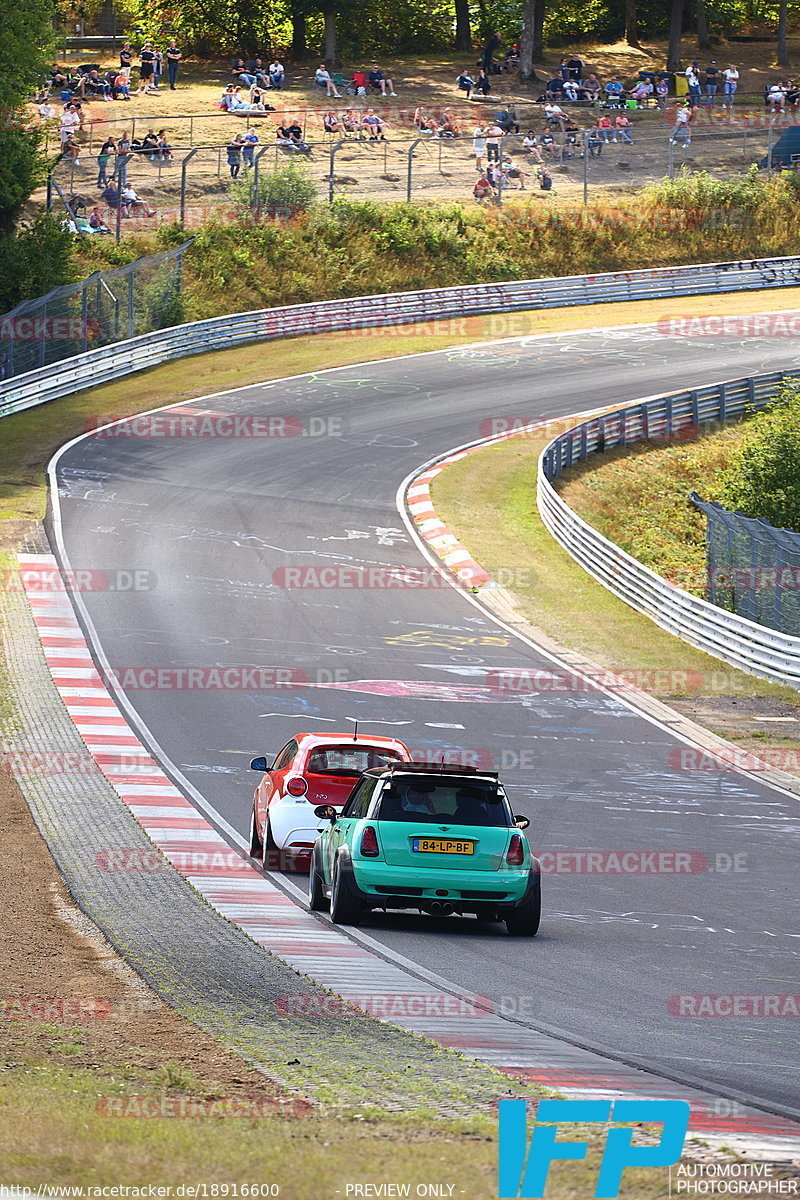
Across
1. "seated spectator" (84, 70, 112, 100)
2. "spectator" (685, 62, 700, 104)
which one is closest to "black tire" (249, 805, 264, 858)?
"seated spectator" (84, 70, 112, 100)

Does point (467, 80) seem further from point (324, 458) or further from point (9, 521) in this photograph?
point (9, 521)

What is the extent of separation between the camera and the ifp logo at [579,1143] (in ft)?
18.3

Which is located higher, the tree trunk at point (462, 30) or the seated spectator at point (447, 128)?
the tree trunk at point (462, 30)

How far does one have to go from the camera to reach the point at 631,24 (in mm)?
88375

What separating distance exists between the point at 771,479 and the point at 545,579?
986cm

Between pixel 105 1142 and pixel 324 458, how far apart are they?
115 feet

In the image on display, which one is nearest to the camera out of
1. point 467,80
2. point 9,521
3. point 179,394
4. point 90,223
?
point 9,521

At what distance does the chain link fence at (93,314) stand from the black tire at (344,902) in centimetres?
3343

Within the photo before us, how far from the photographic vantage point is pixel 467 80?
252 feet

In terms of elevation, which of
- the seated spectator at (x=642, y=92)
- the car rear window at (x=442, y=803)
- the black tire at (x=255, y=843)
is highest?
the seated spectator at (x=642, y=92)

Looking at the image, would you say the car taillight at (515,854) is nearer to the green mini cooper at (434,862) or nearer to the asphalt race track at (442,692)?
the green mini cooper at (434,862)

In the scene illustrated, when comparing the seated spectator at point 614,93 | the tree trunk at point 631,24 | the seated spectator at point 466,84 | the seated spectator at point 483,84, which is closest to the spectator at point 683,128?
the seated spectator at point 614,93

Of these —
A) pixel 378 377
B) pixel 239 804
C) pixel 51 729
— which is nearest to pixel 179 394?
pixel 378 377

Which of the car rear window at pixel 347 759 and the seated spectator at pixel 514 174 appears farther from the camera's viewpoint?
the seated spectator at pixel 514 174
